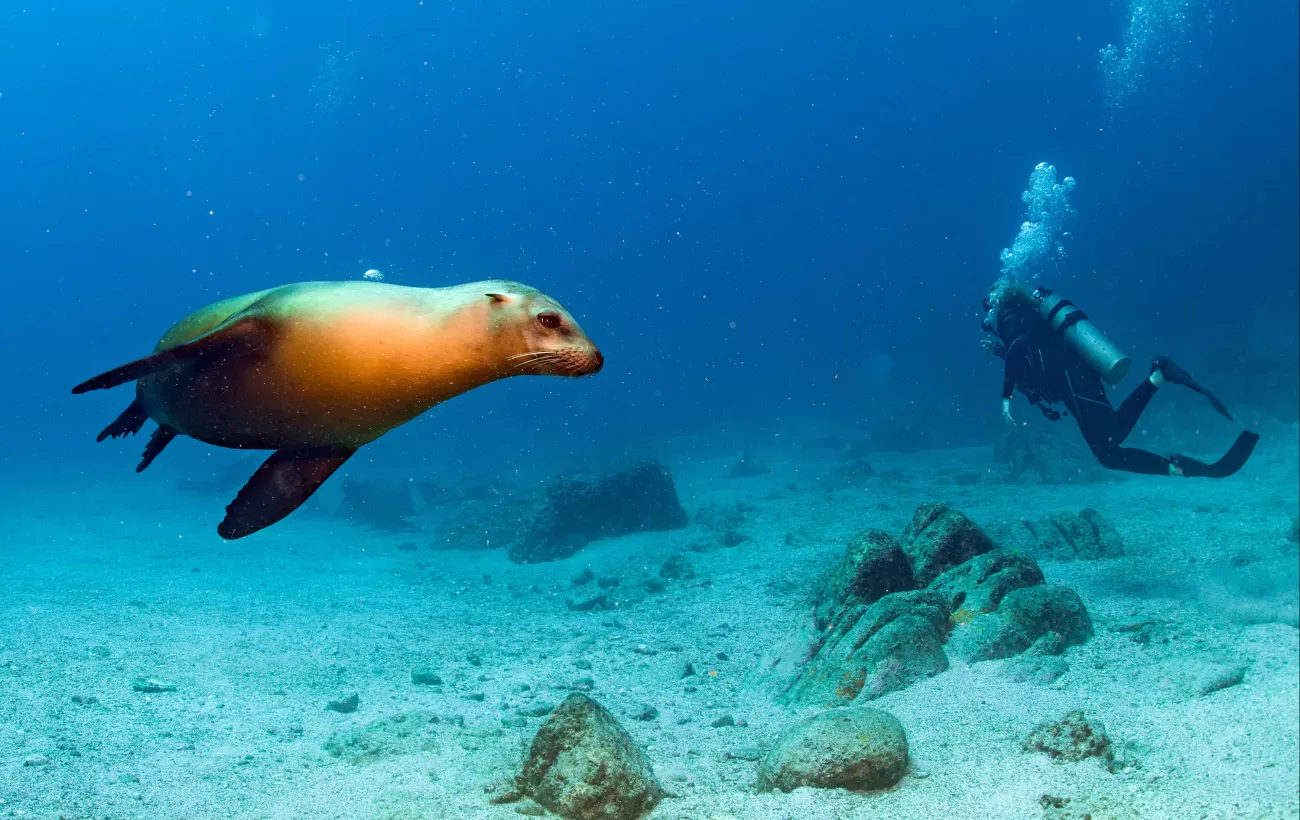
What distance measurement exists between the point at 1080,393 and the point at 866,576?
214 inches

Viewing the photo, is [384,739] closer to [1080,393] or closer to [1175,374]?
[1080,393]

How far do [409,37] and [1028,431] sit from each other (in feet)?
323

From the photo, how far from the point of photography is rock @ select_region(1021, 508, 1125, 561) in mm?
8047

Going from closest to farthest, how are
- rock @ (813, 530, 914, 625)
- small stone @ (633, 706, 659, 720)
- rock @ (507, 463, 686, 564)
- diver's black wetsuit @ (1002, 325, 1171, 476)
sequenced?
1. small stone @ (633, 706, 659, 720)
2. rock @ (813, 530, 914, 625)
3. diver's black wetsuit @ (1002, 325, 1171, 476)
4. rock @ (507, 463, 686, 564)

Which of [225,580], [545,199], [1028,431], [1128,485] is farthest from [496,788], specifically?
[545,199]

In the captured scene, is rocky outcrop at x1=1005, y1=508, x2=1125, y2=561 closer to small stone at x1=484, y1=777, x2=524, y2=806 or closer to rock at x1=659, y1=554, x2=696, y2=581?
rock at x1=659, y1=554, x2=696, y2=581

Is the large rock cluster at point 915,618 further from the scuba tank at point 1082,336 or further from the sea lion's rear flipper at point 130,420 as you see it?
the sea lion's rear flipper at point 130,420

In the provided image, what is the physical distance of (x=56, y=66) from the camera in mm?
97000

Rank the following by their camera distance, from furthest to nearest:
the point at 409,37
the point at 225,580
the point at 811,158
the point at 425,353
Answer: the point at 811,158 < the point at 409,37 < the point at 225,580 < the point at 425,353

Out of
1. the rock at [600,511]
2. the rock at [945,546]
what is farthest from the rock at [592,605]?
the rock at [945,546]

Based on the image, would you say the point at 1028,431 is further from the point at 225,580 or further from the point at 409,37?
the point at 409,37

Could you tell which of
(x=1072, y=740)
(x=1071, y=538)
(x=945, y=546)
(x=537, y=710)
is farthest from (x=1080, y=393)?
(x=537, y=710)

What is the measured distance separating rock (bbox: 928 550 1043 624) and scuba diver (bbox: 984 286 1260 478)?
3764mm

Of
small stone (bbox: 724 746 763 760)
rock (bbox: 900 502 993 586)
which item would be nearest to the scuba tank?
rock (bbox: 900 502 993 586)
